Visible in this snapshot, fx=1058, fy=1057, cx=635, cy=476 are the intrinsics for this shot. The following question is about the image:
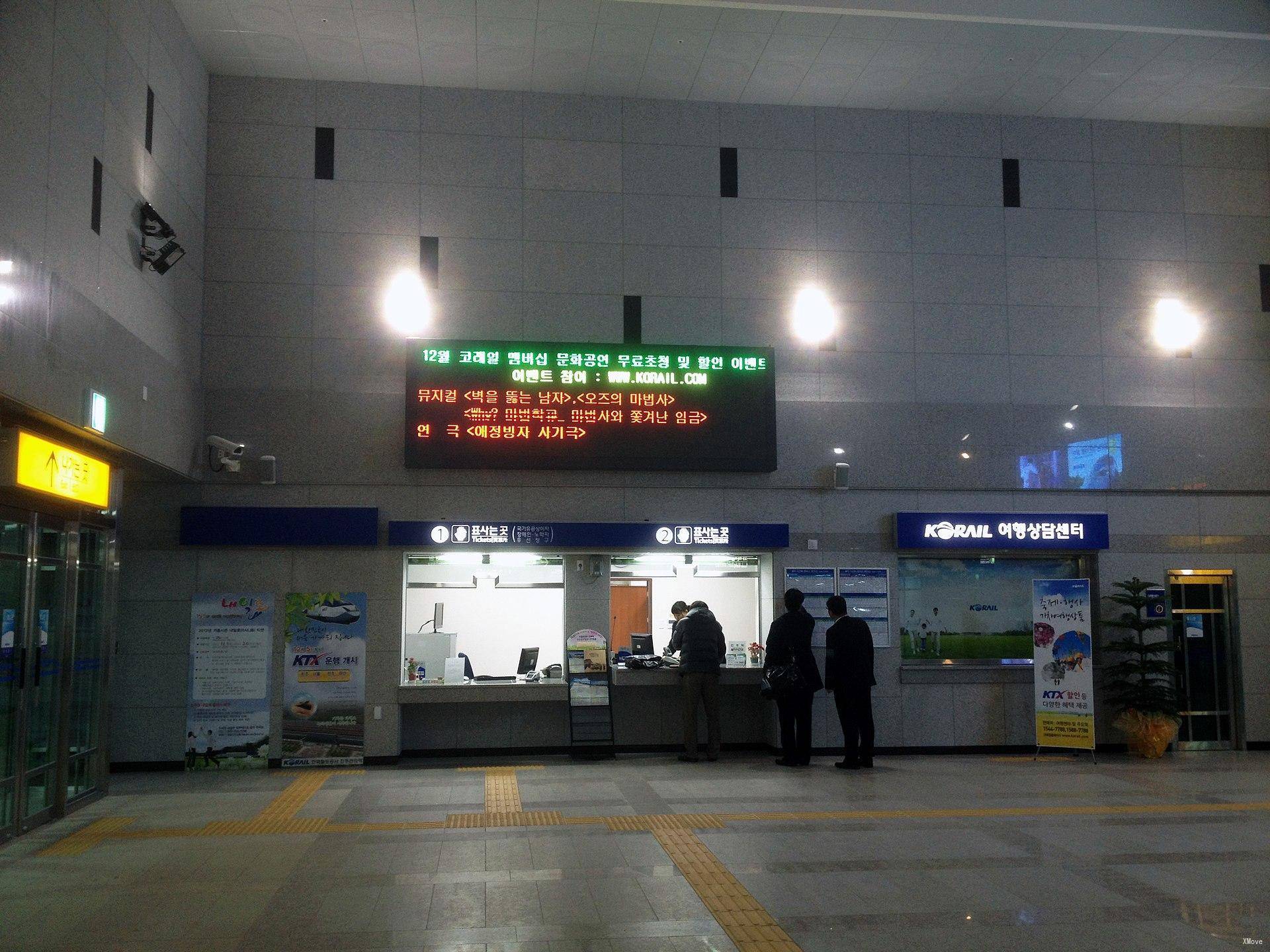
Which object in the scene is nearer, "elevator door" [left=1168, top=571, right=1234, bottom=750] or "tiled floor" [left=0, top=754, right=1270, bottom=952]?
"tiled floor" [left=0, top=754, right=1270, bottom=952]

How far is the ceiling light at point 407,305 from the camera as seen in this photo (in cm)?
1009

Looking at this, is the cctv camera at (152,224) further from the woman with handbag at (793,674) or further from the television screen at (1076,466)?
the television screen at (1076,466)

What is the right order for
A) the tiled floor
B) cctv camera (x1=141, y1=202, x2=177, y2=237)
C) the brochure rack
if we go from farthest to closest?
the brochure rack
cctv camera (x1=141, y1=202, x2=177, y2=237)
the tiled floor

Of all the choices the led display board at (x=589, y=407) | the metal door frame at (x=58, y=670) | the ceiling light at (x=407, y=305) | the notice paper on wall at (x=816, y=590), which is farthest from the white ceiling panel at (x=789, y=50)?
the notice paper on wall at (x=816, y=590)

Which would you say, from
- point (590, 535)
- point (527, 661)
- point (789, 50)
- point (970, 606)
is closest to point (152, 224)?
point (590, 535)

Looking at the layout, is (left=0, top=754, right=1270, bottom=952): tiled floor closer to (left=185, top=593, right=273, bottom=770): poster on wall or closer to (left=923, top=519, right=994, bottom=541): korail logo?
(left=185, top=593, right=273, bottom=770): poster on wall

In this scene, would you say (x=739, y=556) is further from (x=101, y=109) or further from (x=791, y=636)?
(x=101, y=109)

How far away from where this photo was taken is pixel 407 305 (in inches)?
397

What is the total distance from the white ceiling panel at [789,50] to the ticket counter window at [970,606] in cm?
476

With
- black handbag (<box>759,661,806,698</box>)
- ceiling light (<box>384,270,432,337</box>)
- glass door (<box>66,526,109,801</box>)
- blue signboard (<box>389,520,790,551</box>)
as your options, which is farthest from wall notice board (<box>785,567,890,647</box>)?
glass door (<box>66,526,109,801</box>)

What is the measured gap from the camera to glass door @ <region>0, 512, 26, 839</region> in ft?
21.4

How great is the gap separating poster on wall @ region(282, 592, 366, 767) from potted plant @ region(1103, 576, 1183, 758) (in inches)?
280

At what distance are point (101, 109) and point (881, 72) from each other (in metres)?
6.85

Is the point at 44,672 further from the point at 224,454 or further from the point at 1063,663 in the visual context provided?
the point at 1063,663
